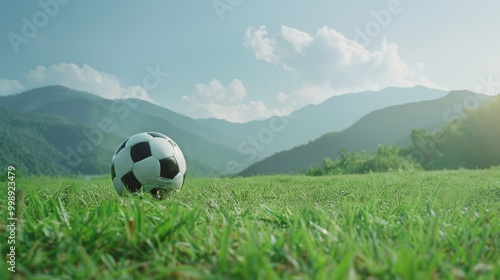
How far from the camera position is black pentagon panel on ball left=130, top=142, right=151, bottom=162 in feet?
16.3

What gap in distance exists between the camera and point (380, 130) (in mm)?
138125

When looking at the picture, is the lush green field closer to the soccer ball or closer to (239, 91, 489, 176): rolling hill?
the soccer ball

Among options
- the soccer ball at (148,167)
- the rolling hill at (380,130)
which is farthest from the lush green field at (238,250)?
the rolling hill at (380,130)

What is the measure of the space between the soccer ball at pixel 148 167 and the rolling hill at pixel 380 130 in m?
94.7

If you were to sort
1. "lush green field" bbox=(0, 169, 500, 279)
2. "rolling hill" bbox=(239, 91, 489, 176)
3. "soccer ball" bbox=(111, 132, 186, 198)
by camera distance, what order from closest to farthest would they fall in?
"lush green field" bbox=(0, 169, 500, 279) → "soccer ball" bbox=(111, 132, 186, 198) → "rolling hill" bbox=(239, 91, 489, 176)

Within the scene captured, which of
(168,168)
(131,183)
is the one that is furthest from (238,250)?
(131,183)

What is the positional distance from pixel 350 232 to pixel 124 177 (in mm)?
3789

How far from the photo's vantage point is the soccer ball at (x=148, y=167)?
4.91 meters

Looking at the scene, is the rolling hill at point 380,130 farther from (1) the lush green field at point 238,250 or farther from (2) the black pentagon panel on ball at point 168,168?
(1) the lush green field at point 238,250

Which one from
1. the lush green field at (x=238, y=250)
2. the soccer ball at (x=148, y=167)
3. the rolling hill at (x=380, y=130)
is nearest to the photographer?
the lush green field at (x=238, y=250)

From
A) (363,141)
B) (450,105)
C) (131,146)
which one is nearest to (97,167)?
(363,141)

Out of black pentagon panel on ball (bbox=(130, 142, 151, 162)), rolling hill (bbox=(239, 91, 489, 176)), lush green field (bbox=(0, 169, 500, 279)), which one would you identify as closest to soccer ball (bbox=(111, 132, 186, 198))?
black pentagon panel on ball (bbox=(130, 142, 151, 162))

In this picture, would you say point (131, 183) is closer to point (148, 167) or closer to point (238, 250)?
point (148, 167)

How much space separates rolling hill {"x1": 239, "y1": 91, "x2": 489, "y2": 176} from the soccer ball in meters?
94.7
